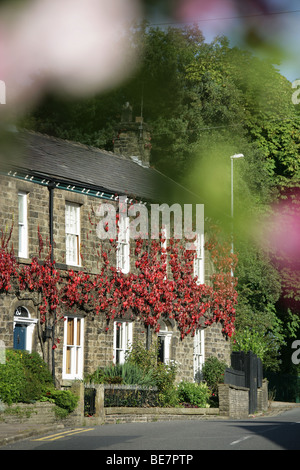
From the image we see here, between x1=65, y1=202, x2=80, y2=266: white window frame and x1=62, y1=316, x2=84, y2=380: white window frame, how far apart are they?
1.99 metres

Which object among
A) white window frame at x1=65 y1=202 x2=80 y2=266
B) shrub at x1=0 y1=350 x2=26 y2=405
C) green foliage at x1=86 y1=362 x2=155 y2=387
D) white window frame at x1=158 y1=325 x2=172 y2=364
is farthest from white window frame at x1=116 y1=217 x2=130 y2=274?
shrub at x1=0 y1=350 x2=26 y2=405

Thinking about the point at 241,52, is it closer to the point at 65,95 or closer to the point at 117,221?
the point at 65,95

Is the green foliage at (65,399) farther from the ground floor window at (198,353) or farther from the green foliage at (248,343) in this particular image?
the green foliage at (248,343)

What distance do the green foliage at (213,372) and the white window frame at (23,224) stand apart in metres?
10.4

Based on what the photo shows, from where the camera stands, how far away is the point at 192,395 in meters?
27.7

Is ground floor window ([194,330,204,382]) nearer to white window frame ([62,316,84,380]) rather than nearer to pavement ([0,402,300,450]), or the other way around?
white window frame ([62,316,84,380])

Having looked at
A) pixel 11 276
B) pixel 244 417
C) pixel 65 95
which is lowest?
pixel 244 417

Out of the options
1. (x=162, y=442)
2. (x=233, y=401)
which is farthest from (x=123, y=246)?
(x=162, y=442)

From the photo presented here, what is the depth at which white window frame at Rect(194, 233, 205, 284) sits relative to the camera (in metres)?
32.6

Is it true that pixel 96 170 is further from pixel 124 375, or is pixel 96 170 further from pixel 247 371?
pixel 247 371

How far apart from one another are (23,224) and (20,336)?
3546 mm
